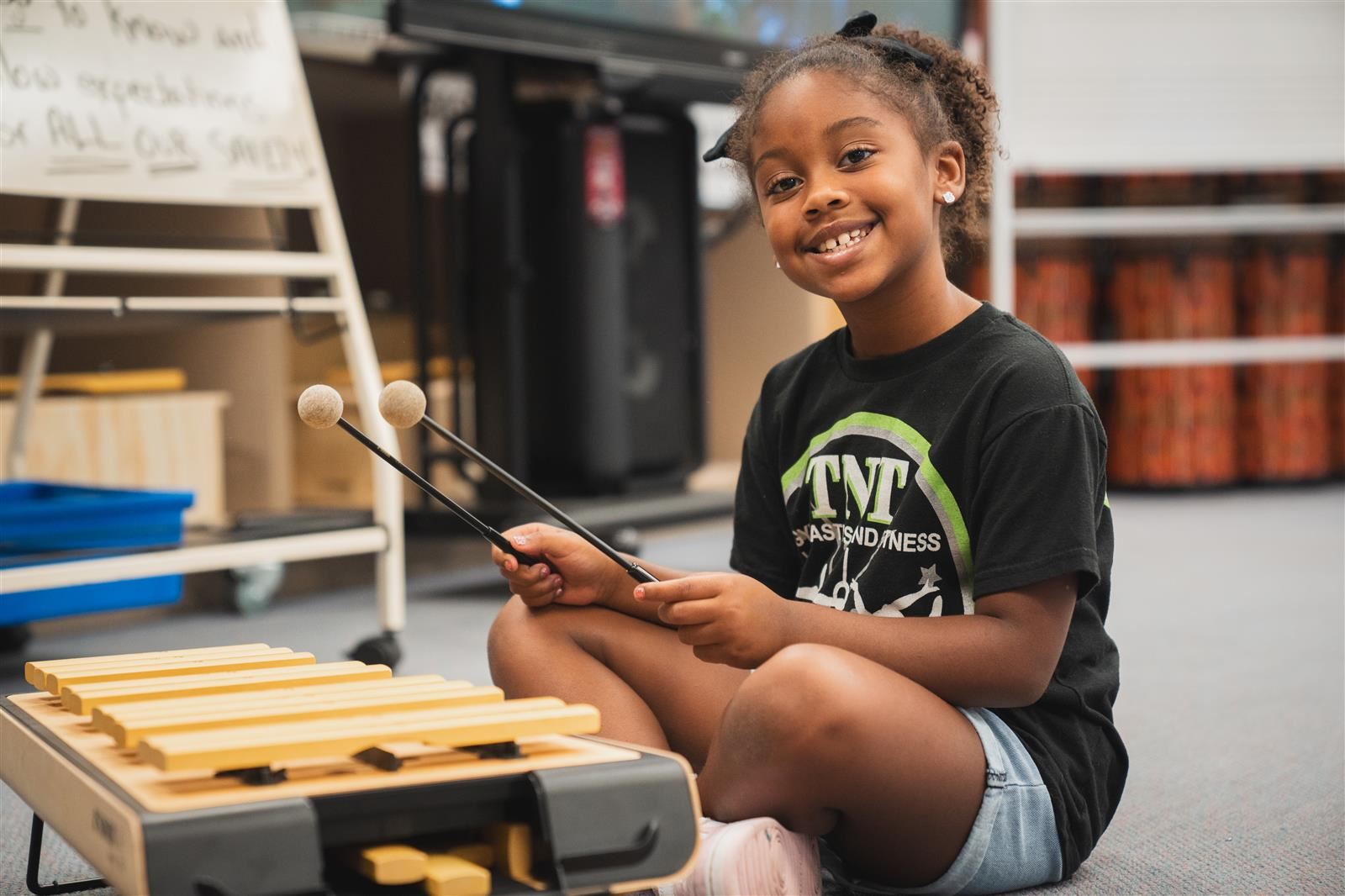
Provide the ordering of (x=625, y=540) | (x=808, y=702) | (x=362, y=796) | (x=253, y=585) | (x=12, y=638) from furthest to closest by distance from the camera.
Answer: (x=625, y=540) → (x=253, y=585) → (x=12, y=638) → (x=808, y=702) → (x=362, y=796)

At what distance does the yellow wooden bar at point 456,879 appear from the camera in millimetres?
782

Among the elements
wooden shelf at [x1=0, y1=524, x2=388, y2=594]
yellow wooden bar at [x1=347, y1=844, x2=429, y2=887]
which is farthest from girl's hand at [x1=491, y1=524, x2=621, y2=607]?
wooden shelf at [x1=0, y1=524, x2=388, y2=594]

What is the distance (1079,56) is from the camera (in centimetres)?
369

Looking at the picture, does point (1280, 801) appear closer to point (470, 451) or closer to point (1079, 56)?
point (470, 451)

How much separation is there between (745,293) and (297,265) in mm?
1886

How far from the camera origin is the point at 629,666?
1160 millimetres

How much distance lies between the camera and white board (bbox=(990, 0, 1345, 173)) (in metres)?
3.64

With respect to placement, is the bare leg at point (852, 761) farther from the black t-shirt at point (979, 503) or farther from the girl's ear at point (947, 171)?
the girl's ear at point (947, 171)

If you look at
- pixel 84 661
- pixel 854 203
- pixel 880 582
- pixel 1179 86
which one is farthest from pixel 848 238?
pixel 1179 86

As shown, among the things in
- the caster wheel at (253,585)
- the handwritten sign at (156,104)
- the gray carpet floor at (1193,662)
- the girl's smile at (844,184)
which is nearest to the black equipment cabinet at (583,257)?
the gray carpet floor at (1193,662)

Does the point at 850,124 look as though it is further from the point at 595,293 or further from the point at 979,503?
the point at 595,293

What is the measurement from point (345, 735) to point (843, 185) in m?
0.54

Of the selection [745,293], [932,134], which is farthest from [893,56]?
[745,293]

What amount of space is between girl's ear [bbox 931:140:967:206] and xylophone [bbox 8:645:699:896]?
512 millimetres
